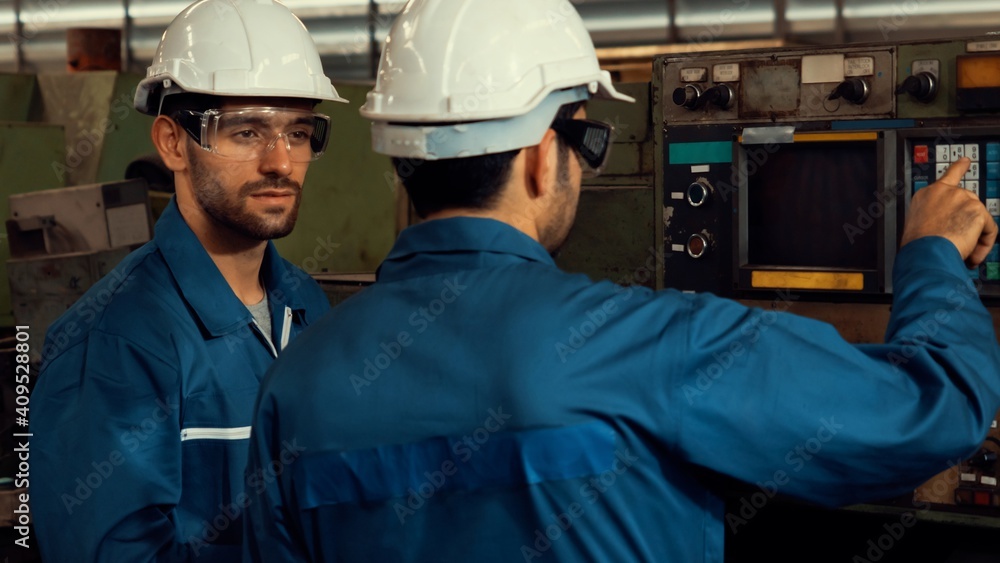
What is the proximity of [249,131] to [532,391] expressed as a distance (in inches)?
39.8

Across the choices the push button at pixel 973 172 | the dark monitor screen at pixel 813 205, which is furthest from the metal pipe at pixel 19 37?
the push button at pixel 973 172

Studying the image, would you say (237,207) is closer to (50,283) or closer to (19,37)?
(50,283)

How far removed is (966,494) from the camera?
202 cm

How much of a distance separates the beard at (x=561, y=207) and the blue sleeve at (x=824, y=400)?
21 centimetres

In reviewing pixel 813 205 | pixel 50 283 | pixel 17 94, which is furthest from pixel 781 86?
pixel 17 94


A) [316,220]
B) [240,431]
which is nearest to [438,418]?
[240,431]

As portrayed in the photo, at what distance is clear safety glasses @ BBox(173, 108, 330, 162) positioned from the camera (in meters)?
1.76

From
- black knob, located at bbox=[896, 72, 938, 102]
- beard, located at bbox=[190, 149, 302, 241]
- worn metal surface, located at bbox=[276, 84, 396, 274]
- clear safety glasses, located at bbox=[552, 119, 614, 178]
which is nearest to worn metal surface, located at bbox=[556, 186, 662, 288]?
black knob, located at bbox=[896, 72, 938, 102]

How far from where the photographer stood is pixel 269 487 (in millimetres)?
1065

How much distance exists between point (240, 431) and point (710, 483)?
83 centimetres

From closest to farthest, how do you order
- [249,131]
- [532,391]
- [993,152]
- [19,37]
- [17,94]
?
[532,391], [249,131], [993,152], [17,94], [19,37]

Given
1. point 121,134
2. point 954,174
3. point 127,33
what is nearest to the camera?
point 954,174

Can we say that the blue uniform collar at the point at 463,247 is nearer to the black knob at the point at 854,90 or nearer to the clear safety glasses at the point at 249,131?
the clear safety glasses at the point at 249,131

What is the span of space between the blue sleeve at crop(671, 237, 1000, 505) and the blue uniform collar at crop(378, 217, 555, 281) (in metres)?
0.19
